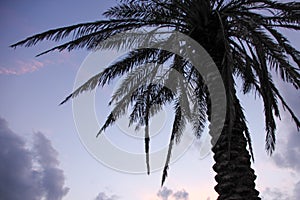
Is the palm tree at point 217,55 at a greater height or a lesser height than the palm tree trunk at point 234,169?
greater

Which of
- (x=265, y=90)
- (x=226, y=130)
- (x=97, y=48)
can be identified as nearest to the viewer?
(x=265, y=90)

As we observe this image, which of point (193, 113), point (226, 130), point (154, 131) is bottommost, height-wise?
point (226, 130)

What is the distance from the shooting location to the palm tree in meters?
6.74

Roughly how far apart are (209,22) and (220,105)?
199cm

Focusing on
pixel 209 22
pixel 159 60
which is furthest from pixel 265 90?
pixel 159 60

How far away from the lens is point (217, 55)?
7797mm

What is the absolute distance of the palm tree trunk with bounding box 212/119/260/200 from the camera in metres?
6.53

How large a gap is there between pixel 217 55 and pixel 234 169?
2.54 m

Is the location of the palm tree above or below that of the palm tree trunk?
above

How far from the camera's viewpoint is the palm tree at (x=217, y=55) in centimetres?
674

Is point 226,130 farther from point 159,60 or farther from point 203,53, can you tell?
point 159,60

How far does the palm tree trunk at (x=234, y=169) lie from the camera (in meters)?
6.53

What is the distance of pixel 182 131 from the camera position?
10930 mm

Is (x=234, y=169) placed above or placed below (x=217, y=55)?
below
